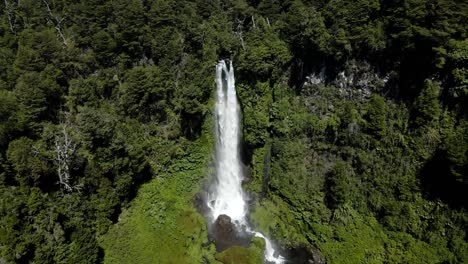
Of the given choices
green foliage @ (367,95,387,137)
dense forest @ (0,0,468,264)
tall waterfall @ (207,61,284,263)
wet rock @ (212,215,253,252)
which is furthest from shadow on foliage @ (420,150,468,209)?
tall waterfall @ (207,61,284,263)

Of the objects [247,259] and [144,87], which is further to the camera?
[144,87]

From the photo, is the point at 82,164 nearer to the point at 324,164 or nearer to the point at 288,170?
the point at 288,170

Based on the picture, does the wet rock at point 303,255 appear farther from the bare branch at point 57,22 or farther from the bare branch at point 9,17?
the bare branch at point 9,17

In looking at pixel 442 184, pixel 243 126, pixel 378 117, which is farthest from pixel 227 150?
pixel 442 184

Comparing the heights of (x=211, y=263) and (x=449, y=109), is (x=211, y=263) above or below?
below

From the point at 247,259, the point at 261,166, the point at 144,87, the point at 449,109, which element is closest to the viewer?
the point at 449,109

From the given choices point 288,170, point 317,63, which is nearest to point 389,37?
point 317,63

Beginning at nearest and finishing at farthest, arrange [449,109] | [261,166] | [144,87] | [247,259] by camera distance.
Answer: [449,109] < [247,259] < [144,87] < [261,166]
